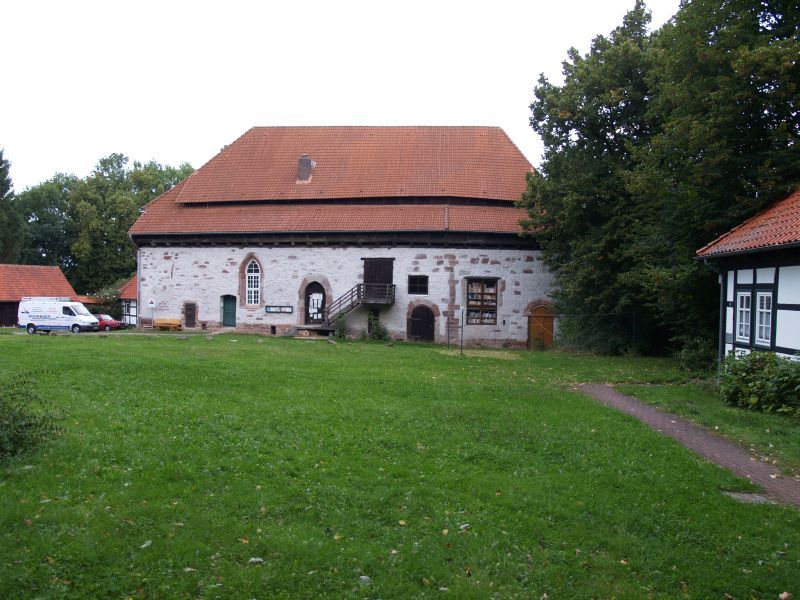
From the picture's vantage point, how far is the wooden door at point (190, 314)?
111 ft

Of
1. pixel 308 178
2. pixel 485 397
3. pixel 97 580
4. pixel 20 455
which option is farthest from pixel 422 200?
pixel 97 580

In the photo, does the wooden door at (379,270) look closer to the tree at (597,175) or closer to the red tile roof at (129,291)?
the tree at (597,175)

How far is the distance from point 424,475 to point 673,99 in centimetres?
1513

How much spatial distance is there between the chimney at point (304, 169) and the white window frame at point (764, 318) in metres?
23.7

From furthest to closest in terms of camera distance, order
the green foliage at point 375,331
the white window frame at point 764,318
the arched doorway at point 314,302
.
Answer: the arched doorway at point 314,302, the green foliage at point 375,331, the white window frame at point 764,318

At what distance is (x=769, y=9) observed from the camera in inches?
693

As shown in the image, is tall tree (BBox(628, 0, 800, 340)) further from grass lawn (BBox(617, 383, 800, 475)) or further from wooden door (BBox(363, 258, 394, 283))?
wooden door (BBox(363, 258, 394, 283))

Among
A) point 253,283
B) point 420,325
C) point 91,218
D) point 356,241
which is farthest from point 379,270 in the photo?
point 91,218

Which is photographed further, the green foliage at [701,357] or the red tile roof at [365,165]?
the red tile roof at [365,165]

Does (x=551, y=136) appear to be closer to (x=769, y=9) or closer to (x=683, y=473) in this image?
(x=769, y=9)

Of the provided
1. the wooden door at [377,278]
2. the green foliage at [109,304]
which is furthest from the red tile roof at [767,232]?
the green foliage at [109,304]

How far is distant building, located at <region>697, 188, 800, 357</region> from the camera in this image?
13.7 meters

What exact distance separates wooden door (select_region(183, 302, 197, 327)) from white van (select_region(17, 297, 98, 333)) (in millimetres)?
5697

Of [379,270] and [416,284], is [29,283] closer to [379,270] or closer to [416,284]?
[379,270]
